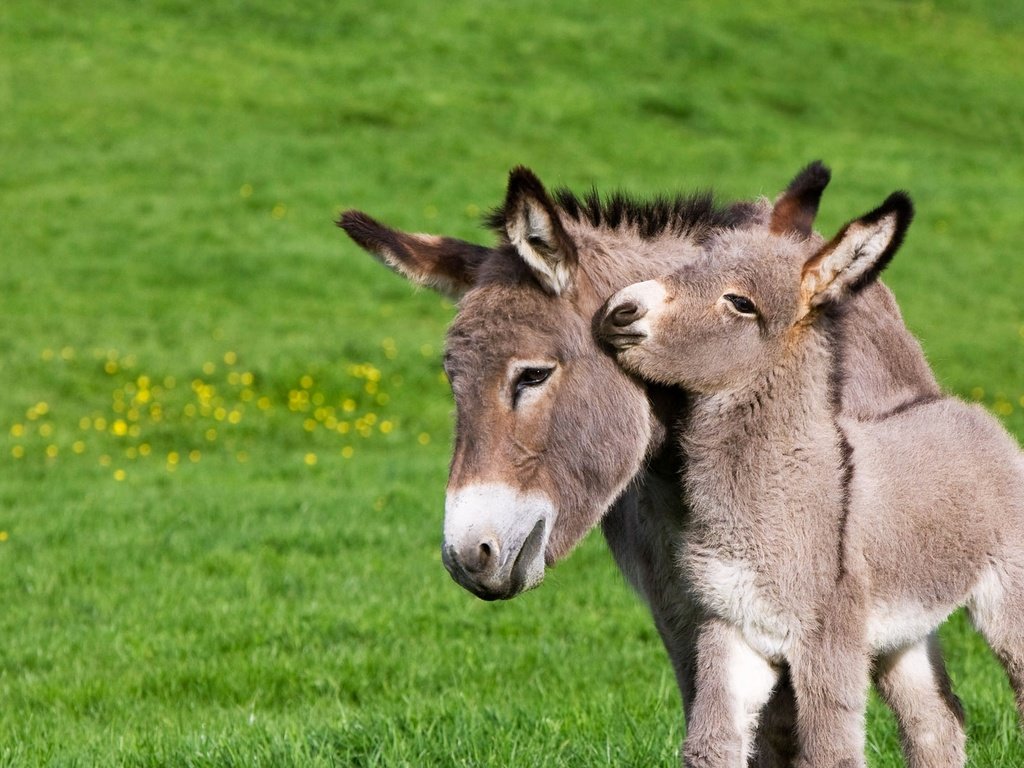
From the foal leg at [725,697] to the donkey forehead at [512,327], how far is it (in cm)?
86

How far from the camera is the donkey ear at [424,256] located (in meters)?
3.79

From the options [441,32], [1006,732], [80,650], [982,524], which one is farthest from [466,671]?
[441,32]

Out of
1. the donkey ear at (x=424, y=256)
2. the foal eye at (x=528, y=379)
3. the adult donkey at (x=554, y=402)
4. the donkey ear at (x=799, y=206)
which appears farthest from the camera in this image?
the donkey ear at (x=799, y=206)

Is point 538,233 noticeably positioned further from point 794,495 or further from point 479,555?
point 794,495

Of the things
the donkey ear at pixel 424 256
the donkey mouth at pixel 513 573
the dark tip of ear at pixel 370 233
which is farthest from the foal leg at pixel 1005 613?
the dark tip of ear at pixel 370 233

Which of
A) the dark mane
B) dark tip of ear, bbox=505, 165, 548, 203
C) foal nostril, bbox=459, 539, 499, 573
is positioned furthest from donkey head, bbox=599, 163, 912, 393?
foal nostril, bbox=459, 539, 499, 573

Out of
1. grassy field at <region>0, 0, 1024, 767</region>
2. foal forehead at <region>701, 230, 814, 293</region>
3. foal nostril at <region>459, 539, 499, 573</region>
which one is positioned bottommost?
grassy field at <region>0, 0, 1024, 767</region>

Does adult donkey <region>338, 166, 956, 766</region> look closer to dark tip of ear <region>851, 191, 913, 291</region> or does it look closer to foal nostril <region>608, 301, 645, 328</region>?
foal nostril <region>608, 301, 645, 328</region>

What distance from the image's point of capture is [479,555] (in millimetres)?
3217

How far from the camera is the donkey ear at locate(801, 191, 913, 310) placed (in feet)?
11.6

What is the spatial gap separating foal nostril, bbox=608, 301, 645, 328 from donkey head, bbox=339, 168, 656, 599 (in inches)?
3.3

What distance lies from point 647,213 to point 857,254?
66 cm

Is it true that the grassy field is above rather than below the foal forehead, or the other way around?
below

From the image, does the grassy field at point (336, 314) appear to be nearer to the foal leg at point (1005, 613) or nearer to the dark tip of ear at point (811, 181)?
the foal leg at point (1005, 613)
